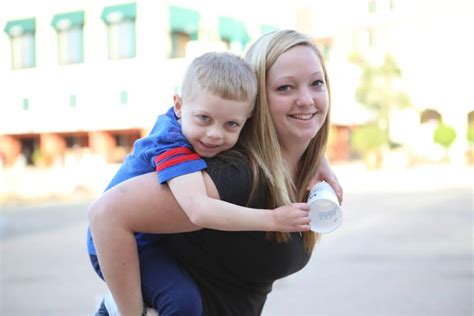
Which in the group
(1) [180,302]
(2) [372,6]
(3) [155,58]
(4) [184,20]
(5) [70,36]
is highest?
(2) [372,6]

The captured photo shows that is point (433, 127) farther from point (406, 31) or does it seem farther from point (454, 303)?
point (454, 303)

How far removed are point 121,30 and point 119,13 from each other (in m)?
0.84

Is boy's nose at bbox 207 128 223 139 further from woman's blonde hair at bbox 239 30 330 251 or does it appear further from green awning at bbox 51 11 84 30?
green awning at bbox 51 11 84 30

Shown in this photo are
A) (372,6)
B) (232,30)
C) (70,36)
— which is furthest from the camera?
(372,6)

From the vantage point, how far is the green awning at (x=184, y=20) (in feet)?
83.8

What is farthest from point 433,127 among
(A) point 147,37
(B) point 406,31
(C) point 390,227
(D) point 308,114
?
(D) point 308,114

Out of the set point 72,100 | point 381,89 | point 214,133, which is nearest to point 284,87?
point 214,133

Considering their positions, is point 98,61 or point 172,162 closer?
point 172,162

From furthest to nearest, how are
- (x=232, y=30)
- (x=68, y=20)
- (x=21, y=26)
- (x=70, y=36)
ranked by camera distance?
(x=21, y=26) < (x=70, y=36) < (x=68, y=20) < (x=232, y=30)

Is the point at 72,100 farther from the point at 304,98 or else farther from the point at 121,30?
the point at 304,98

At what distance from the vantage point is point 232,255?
5.14 feet

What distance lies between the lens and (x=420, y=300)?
19.2ft

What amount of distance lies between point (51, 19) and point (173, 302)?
2775cm

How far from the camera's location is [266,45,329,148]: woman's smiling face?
1.59m
